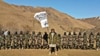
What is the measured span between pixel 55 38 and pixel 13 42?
13.0 metres

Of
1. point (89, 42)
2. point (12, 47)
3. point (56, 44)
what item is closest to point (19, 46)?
point (12, 47)

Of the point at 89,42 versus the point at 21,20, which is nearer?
the point at 89,42

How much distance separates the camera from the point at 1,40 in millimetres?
37062

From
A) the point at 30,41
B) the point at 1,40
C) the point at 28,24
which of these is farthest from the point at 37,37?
the point at 28,24

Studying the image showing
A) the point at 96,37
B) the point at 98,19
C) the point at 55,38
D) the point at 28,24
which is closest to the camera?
the point at 55,38

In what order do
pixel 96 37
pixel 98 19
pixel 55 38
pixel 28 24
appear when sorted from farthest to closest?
pixel 98 19 → pixel 28 24 → pixel 96 37 → pixel 55 38

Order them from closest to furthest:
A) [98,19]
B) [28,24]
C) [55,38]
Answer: [55,38] < [28,24] < [98,19]

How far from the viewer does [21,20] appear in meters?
100

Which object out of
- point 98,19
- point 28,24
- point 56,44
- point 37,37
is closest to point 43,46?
point 37,37

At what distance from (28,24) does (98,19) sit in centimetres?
7213

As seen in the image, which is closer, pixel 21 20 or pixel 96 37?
pixel 96 37

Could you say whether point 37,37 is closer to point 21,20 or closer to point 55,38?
point 55,38

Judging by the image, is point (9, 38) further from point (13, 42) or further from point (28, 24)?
point (28, 24)

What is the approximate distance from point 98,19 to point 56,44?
5547 inches
